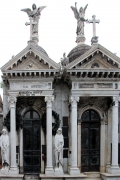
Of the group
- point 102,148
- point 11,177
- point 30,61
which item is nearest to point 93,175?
point 102,148

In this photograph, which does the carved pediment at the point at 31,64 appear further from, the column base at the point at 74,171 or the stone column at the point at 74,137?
the column base at the point at 74,171

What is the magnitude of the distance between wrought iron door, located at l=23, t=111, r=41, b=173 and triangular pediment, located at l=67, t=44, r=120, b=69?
12.7 ft

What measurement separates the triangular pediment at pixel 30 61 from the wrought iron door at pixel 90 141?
3680 millimetres

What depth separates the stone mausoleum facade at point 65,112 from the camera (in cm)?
1276

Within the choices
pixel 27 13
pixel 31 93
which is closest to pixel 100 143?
pixel 31 93

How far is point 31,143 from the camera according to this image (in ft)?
45.4

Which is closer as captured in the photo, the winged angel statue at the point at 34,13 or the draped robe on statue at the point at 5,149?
the draped robe on statue at the point at 5,149

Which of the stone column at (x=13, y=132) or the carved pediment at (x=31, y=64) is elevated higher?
the carved pediment at (x=31, y=64)

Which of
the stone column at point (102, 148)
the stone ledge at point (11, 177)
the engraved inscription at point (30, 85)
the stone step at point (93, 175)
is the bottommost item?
the stone step at point (93, 175)

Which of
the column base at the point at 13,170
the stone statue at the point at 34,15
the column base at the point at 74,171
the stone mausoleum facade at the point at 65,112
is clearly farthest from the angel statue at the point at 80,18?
the column base at the point at 13,170

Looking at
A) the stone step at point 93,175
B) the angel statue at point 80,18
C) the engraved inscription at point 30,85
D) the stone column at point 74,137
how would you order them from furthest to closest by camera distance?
the angel statue at point 80,18 → the stone step at point 93,175 → the engraved inscription at point 30,85 → the stone column at point 74,137

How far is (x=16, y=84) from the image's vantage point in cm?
1310

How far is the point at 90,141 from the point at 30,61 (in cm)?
571

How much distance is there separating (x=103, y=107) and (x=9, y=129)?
217 inches
